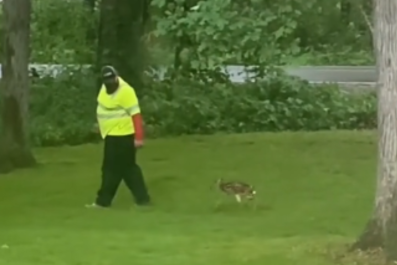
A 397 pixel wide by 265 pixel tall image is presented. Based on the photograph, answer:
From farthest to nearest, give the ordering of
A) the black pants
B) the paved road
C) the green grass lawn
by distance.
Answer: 1. the paved road
2. the black pants
3. the green grass lawn

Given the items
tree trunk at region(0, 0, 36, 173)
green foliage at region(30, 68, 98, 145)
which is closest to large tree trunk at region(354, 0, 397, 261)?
tree trunk at region(0, 0, 36, 173)

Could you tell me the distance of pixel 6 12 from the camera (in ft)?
51.9

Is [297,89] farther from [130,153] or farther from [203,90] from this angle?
[130,153]

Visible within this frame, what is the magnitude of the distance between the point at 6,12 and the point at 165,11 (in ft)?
17.7

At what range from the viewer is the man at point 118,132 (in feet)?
41.1

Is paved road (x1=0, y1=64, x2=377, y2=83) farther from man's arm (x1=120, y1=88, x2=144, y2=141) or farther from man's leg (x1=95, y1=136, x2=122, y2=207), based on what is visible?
man's arm (x1=120, y1=88, x2=144, y2=141)

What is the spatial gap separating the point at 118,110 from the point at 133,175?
832 mm

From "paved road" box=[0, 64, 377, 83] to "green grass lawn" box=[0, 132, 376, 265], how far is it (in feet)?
15.2

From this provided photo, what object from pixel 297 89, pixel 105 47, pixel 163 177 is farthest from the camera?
pixel 297 89

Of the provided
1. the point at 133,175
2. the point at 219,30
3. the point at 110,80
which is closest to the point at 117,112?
the point at 110,80

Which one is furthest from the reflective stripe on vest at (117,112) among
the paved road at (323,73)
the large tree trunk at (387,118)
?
the paved road at (323,73)

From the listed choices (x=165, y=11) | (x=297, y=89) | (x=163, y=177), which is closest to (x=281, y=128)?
(x=297, y=89)

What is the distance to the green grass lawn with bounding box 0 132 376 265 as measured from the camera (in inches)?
381

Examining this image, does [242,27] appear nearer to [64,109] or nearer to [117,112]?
[64,109]
